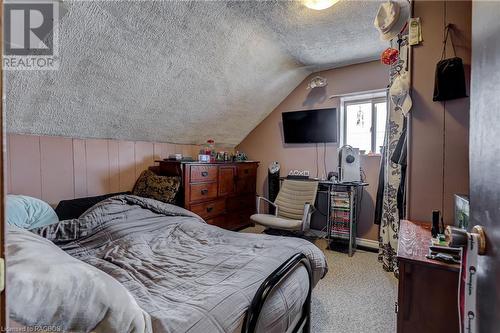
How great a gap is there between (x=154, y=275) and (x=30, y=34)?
5.76ft

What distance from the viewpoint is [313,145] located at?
12.7 ft

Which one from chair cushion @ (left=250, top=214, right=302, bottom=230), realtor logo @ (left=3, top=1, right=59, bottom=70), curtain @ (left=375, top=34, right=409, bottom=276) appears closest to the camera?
realtor logo @ (left=3, top=1, right=59, bottom=70)

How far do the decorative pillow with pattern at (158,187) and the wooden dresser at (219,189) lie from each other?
150 mm

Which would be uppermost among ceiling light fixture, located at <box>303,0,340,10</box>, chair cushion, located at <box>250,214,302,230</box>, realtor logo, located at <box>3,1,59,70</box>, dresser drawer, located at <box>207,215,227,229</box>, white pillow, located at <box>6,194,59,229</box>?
ceiling light fixture, located at <box>303,0,340,10</box>

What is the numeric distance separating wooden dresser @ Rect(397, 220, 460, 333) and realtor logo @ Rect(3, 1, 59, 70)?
7.99ft

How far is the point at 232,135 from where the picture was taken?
4.31 m

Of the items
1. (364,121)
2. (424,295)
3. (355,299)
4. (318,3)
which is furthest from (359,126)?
(424,295)

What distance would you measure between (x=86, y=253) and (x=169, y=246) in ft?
1.78

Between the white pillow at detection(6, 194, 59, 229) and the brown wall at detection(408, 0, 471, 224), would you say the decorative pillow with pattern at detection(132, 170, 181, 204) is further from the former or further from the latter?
the brown wall at detection(408, 0, 471, 224)

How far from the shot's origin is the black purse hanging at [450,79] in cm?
133

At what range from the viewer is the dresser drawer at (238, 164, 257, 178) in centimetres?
402

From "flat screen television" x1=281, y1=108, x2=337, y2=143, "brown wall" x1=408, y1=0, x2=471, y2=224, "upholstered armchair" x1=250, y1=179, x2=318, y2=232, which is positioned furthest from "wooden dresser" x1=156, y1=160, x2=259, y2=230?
"brown wall" x1=408, y1=0, x2=471, y2=224

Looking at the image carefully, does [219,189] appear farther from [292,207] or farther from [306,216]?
[306,216]

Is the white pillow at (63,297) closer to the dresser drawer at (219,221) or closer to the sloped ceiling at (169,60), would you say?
the sloped ceiling at (169,60)
